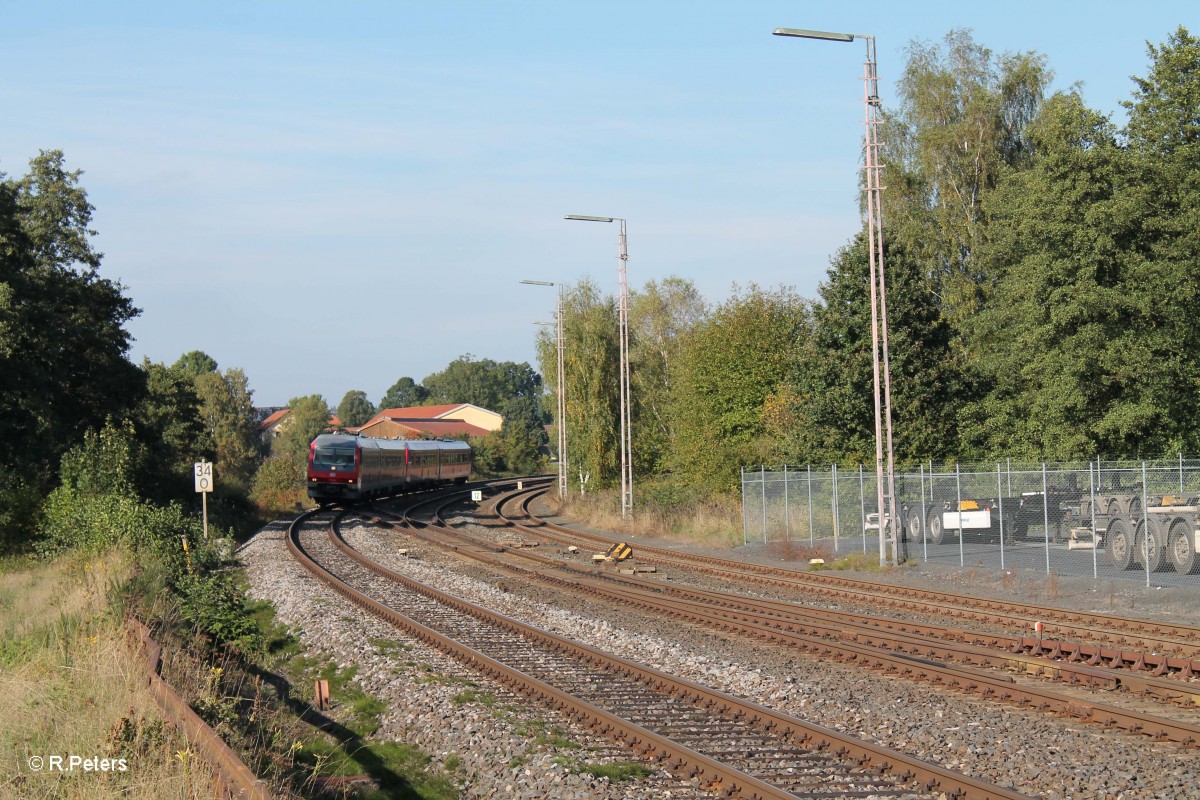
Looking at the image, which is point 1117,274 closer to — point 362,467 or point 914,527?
point 914,527

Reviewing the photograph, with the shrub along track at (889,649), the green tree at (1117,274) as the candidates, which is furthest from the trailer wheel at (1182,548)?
the green tree at (1117,274)

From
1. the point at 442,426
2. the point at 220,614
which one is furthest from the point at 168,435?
the point at 442,426

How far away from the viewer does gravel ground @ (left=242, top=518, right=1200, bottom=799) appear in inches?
331

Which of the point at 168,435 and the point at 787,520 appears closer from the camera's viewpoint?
the point at 787,520

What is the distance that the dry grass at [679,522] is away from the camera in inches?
1304

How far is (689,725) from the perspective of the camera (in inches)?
403

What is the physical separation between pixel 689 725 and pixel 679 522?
87.4 ft

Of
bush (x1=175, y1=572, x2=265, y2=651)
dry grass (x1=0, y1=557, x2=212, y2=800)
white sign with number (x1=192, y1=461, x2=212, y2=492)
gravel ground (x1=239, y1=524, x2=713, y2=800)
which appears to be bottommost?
gravel ground (x1=239, y1=524, x2=713, y2=800)

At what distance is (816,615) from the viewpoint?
17219 mm

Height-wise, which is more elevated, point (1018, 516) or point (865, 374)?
point (865, 374)

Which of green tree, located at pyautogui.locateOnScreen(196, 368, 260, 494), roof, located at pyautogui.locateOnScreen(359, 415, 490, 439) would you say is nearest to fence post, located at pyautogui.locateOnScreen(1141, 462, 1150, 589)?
green tree, located at pyautogui.locateOnScreen(196, 368, 260, 494)

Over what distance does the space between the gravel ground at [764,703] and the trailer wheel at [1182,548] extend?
31.1 feet

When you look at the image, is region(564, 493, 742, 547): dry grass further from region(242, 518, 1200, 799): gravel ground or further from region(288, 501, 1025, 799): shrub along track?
region(288, 501, 1025, 799): shrub along track

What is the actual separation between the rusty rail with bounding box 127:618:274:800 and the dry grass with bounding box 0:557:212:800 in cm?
8
